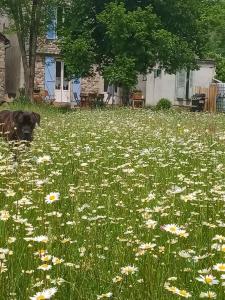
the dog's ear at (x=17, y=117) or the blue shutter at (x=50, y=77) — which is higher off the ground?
the blue shutter at (x=50, y=77)

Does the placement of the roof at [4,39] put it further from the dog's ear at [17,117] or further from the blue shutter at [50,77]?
the dog's ear at [17,117]

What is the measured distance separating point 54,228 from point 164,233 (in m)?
0.83

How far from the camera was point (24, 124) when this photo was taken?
10.7 meters

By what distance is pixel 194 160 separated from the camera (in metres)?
8.20

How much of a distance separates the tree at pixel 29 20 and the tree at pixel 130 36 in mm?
1735

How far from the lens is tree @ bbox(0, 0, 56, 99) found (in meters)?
32.6

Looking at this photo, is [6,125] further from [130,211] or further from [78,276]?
[78,276]

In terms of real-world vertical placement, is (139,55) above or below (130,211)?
above

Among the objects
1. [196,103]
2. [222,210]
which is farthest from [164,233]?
[196,103]

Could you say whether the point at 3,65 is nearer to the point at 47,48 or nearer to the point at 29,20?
the point at 47,48

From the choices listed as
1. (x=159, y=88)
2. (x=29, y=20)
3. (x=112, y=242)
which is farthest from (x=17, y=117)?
(x=159, y=88)

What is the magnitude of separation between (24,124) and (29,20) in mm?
24004

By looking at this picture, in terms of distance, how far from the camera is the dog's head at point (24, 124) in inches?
412

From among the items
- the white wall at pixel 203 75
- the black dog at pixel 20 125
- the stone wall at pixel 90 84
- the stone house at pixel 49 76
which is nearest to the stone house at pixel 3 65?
the stone house at pixel 49 76
